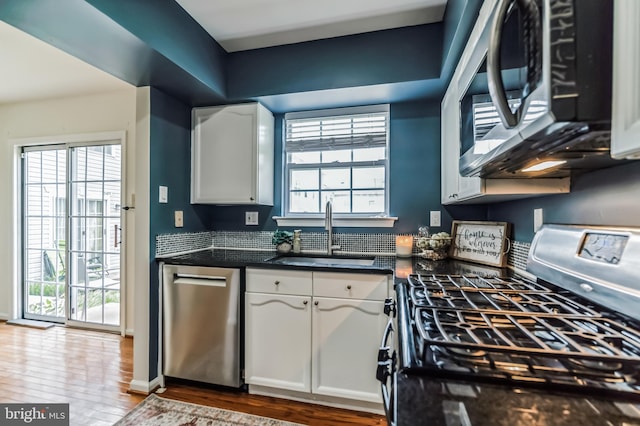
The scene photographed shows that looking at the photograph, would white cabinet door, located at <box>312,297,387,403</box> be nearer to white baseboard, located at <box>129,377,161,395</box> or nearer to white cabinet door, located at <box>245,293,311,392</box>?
white cabinet door, located at <box>245,293,311,392</box>

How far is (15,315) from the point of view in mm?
3559

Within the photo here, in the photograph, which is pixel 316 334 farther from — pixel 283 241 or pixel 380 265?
pixel 283 241

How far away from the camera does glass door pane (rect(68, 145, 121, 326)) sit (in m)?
3.22

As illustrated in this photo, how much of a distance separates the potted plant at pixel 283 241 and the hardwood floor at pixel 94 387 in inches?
41.6

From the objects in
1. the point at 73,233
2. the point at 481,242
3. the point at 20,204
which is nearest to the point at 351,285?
the point at 481,242

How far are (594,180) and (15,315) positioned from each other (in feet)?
17.2

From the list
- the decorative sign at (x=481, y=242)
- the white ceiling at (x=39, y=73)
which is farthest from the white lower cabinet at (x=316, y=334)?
the white ceiling at (x=39, y=73)

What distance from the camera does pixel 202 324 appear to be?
212 centimetres

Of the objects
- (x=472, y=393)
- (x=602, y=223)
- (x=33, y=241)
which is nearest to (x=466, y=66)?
(x=602, y=223)

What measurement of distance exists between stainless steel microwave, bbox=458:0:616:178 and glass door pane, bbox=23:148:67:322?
4220 millimetres

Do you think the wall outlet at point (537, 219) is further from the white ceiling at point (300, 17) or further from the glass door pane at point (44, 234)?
the glass door pane at point (44, 234)

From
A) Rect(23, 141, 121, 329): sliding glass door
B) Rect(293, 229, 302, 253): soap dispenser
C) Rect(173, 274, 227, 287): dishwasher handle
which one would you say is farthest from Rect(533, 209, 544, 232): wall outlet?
Result: Rect(23, 141, 121, 329): sliding glass door

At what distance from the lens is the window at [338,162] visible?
2.62m

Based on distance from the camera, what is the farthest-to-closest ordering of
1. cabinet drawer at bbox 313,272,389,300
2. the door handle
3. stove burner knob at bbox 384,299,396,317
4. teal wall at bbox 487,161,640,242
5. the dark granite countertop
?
the door handle
cabinet drawer at bbox 313,272,389,300
the dark granite countertop
stove burner knob at bbox 384,299,396,317
teal wall at bbox 487,161,640,242
